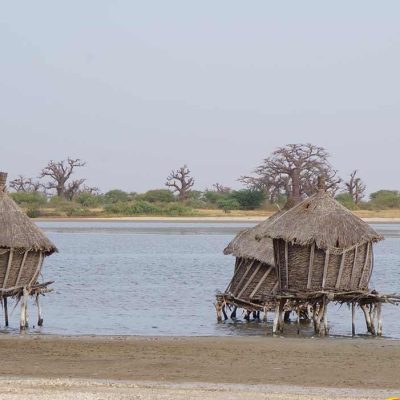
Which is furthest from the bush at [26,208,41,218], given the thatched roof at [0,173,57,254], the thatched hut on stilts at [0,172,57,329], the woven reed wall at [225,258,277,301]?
the thatched hut on stilts at [0,172,57,329]

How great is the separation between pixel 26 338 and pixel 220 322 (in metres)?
5.39

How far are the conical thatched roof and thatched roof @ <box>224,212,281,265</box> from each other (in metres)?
1.78

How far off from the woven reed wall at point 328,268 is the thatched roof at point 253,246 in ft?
6.12

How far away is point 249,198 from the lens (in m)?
84.1

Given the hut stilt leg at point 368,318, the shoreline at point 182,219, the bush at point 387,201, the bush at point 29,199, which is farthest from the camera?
the bush at point 29,199

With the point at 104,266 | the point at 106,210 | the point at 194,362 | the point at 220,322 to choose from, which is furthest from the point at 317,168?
the point at 194,362

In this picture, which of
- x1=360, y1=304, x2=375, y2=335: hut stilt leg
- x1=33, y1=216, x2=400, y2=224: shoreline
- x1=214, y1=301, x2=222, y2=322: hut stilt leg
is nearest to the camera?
x1=360, y1=304, x2=375, y2=335: hut stilt leg

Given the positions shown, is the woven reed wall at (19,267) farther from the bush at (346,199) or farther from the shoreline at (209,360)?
the bush at (346,199)

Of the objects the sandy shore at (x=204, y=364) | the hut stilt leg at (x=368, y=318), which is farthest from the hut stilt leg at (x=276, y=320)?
the hut stilt leg at (x=368, y=318)

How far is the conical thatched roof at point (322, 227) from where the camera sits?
19062 millimetres

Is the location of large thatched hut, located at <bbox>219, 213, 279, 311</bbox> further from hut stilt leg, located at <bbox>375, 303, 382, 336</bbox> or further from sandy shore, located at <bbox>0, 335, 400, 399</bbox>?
sandy shore, located at <bbox>0, 335, 400, 399</bbox>

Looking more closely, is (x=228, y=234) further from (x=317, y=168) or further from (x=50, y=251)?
(x=50, y=251)

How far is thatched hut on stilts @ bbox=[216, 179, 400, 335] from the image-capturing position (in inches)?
754

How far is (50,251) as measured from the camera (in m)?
20.2
